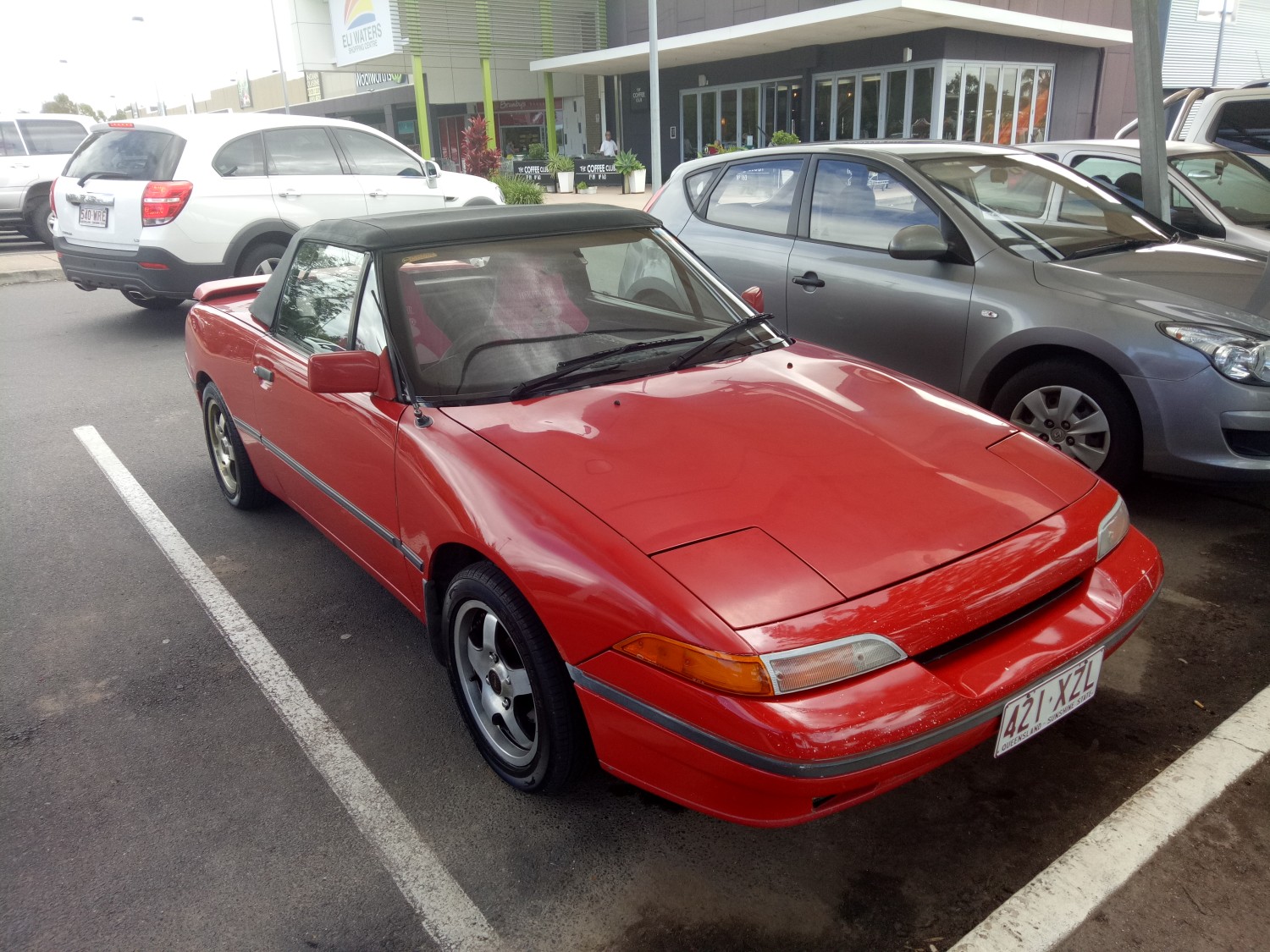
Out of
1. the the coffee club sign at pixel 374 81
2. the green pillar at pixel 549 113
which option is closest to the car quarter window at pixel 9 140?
the green pillar at pixel 549 113

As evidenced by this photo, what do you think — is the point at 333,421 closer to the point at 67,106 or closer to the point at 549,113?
the point at 549,113

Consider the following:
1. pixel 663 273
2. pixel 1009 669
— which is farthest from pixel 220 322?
pixel 1009 669

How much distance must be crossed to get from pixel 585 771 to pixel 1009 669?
3.44ft

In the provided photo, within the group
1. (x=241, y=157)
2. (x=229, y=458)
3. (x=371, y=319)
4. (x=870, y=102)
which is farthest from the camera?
(x=870, y=102)

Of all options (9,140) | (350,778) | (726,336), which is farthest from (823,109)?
(350,778)

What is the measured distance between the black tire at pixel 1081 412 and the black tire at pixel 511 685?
2.51 meters

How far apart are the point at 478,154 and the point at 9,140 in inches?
423

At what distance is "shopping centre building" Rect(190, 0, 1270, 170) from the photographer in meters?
21.5

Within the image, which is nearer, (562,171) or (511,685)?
(511,685)

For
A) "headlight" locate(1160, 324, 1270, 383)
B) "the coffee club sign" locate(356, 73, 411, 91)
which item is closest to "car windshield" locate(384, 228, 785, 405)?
"headlight" locate(1160, 324, 1270, 383)

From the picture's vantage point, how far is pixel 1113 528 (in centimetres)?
246

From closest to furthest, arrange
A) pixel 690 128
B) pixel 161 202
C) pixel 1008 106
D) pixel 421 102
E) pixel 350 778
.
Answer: pixel 350 778 → pixel 161 202 → pixel 1008 106 → pixel 421 102 → pixel 690 128

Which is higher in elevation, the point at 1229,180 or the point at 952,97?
the point at 952,97

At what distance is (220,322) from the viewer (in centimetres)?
421
